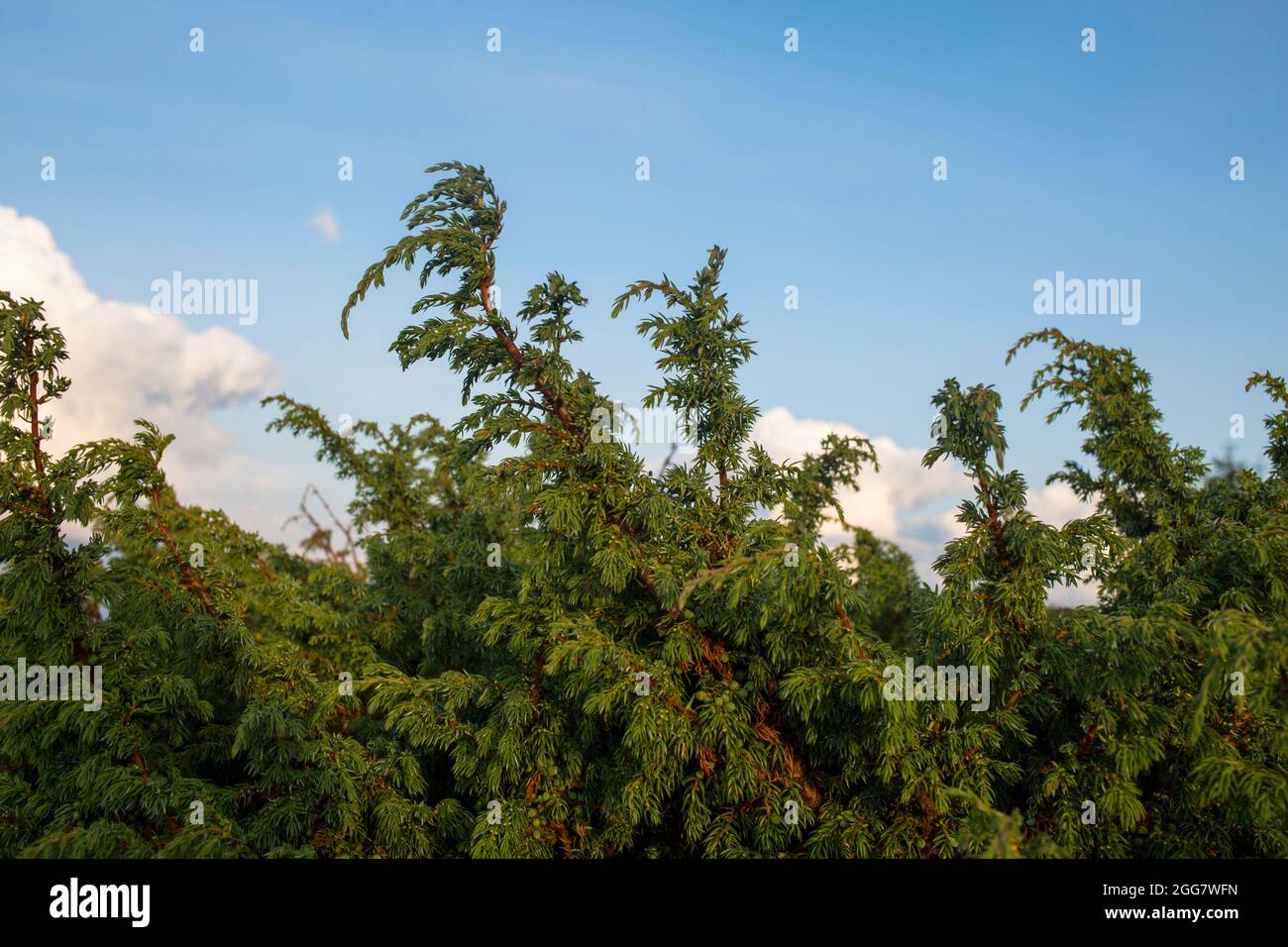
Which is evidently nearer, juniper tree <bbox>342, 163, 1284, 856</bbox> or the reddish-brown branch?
juniper tree <bbox>342, 163, 1284, 856</bbox>

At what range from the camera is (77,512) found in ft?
13.1

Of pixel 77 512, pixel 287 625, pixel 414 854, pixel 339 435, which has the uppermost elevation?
pixel 339 435

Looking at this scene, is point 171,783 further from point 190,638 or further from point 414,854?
point 414,854

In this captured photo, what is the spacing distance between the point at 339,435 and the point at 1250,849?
7871 mm

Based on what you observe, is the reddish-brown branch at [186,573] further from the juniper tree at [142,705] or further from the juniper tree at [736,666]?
the juniper tree at [736,666]

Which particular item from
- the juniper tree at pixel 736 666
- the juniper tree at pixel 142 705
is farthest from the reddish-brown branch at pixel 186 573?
the juniper tree at pixel 736 666

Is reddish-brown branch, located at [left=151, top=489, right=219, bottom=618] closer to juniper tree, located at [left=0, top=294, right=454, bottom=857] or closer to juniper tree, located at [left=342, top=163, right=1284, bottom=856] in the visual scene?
juniper tree, located at [left=0, top=294, right=454, bottom=857]

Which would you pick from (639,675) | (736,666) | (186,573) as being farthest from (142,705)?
(736,666)

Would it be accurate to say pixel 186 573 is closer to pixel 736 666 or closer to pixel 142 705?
pixel 142 705

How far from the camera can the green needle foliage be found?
391 centimetres

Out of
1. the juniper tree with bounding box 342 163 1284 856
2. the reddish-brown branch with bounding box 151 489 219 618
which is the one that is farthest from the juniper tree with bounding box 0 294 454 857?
the juniper tree with bounding box 342 163 1284 856
